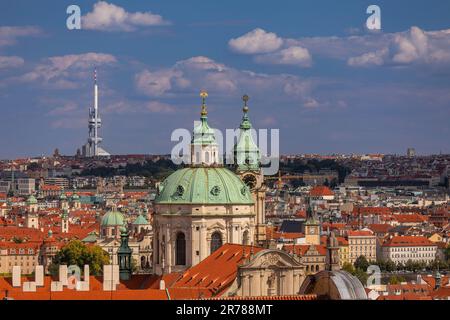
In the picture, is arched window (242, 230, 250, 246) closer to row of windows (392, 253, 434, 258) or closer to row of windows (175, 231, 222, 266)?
row of windows (175, 231, 222, 266)

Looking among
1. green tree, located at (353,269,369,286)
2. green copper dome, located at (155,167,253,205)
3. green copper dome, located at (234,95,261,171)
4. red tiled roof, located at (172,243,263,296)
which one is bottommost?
green tree, located at (353,269,369,286)

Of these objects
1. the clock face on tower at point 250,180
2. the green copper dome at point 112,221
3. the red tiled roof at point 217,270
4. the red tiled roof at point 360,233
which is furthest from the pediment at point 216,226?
the red tiled roof at point 360,233

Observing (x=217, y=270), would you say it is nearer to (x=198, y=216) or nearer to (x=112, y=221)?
(x=198, y=216)

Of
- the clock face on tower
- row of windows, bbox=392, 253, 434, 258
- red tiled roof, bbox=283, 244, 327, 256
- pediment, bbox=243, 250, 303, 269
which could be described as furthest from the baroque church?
row of windows, bbox=392, 253, 434, 258

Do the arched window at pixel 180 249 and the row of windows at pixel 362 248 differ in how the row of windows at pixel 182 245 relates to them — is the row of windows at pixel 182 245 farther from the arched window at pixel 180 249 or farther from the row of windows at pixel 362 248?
the row of windows at pixel 362 248
